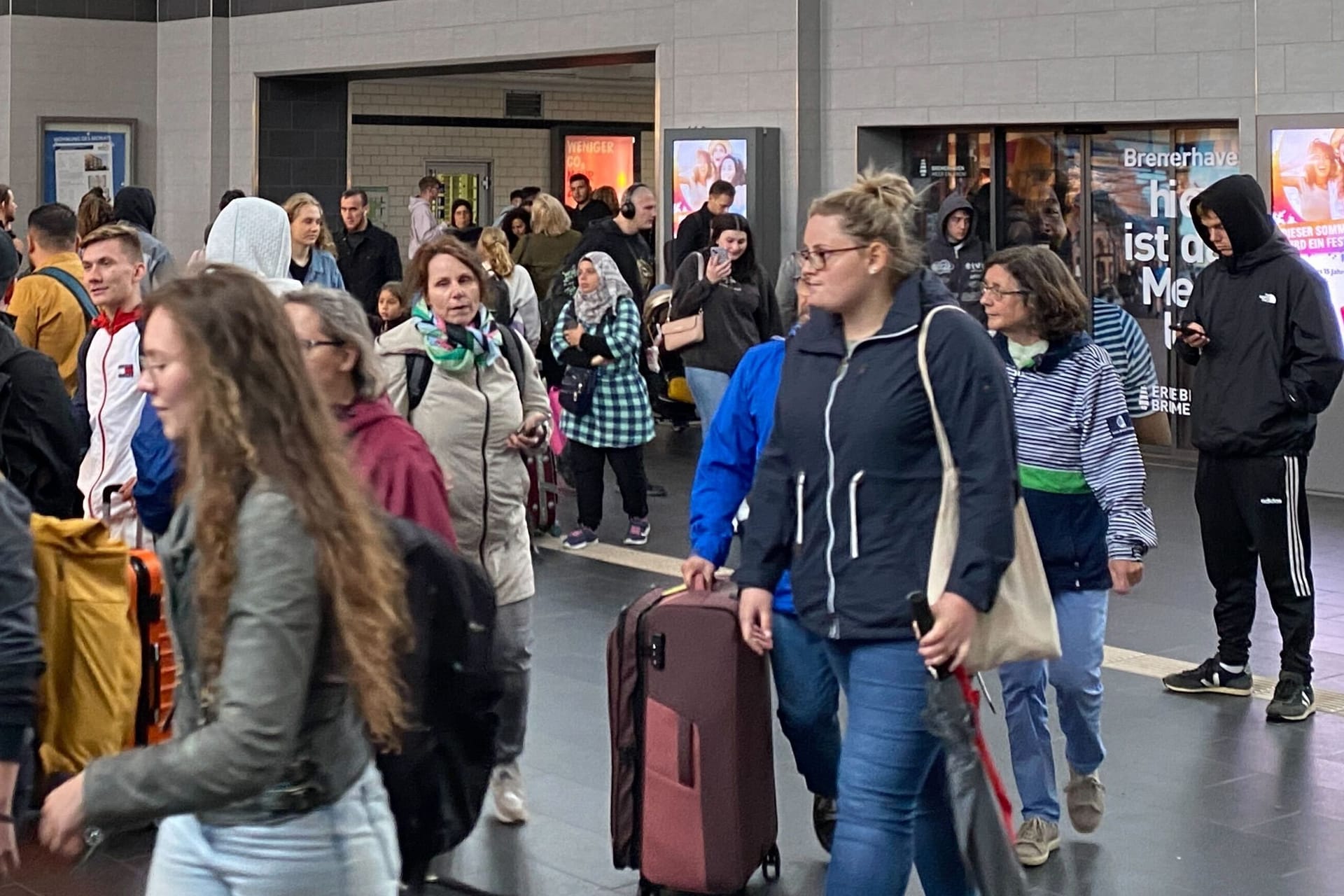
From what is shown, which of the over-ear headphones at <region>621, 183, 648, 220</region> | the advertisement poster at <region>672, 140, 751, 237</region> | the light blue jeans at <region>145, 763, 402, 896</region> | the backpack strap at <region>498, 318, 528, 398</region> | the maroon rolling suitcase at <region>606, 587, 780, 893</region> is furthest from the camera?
the advertisement poster at <region>672, 140, 751, 237</region>

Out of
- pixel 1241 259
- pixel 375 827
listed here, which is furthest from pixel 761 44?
pixel 375 827

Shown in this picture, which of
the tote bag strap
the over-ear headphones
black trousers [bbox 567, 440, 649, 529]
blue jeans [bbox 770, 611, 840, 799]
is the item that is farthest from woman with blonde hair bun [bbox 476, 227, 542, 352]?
the tote bag strap

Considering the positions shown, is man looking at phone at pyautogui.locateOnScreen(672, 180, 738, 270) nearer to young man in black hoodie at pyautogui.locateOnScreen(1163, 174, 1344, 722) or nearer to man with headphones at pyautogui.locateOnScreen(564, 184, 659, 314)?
man with headphones at pyautogui.locateOnScreen(564, 184, 659, 314)

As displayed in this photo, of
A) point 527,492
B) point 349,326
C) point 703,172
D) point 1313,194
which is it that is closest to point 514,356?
point 527,492

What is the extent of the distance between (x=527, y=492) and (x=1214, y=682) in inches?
117

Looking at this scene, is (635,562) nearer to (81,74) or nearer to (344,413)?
(344,413)

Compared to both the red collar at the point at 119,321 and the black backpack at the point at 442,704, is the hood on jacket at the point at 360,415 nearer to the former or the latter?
the black backpack at the point at 442,704

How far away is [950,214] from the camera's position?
13.6m

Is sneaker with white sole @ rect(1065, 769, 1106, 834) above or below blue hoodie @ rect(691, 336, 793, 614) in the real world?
below

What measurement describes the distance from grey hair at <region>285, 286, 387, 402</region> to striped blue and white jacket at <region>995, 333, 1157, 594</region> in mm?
1939

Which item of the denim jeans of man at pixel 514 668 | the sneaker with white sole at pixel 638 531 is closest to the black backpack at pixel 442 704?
the denim jeans of man at pixel 514 668

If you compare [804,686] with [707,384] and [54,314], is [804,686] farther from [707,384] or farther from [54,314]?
[707,384]

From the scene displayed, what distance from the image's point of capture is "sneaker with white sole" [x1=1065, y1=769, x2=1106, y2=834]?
18.0 ft

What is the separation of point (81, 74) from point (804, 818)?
1877 cm
